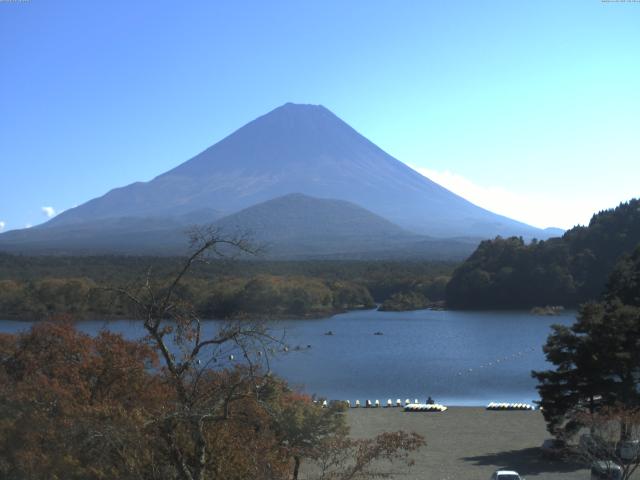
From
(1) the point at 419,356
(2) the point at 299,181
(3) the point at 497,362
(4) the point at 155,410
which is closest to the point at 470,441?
(4) the point at 155,410

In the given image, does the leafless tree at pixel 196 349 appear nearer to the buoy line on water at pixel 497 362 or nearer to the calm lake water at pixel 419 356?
the calm lake water at pixel 419 356

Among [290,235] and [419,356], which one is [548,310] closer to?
[419,356]

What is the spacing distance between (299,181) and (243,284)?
292 ft

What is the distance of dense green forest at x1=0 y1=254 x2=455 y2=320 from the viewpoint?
3444cm

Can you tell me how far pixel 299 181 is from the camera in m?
126

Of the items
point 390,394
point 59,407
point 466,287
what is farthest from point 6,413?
point 466,287

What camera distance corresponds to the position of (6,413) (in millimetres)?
6184

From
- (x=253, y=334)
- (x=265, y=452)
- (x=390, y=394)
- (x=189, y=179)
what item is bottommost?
(x=390, y=394)

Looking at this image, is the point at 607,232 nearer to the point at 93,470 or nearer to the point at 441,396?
the point at 441,396

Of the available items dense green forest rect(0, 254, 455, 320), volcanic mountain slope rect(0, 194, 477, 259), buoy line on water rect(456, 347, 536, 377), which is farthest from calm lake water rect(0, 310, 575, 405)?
volcanic mountain slope rect(0, 194, 477, 259)

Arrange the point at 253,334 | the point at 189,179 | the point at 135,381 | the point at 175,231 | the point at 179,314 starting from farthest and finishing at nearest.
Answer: the point at 189,179 < the point at 175,231 < the point at 135,381 < the point at 179,314 < the point at 253,334

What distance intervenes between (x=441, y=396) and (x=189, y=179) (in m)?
119

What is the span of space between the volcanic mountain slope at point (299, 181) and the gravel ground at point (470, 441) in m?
103

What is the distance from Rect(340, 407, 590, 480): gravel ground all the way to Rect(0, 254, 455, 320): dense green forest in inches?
485
